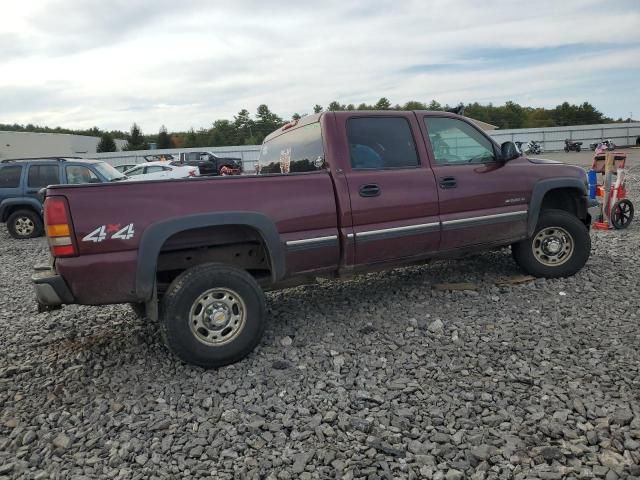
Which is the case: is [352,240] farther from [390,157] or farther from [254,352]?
[254,352]

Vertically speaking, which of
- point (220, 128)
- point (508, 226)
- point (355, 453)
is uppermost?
point (220, 128)

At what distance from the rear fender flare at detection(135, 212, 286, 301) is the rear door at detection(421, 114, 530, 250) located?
1.74m

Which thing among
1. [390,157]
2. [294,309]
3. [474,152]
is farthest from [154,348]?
[474,152]

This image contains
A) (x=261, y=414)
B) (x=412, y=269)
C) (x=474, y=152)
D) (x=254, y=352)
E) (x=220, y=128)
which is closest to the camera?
(x=261, y=414)

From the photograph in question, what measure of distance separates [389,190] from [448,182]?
70 cm

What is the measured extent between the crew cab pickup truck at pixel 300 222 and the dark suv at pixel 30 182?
7.82 meters

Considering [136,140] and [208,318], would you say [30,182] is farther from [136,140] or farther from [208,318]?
[136,140]

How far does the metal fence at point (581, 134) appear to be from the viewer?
44.9 m

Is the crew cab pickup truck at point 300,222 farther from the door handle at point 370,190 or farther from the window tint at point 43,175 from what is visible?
the window tint at point 43,175

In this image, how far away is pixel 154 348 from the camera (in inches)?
161

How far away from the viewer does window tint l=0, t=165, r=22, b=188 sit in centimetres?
1104

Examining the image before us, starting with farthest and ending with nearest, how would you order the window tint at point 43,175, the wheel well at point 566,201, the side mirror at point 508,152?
the window tint at point 43,175, the wheel well at point 566,201, the side mirror at point 508,152

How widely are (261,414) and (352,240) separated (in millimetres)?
1659

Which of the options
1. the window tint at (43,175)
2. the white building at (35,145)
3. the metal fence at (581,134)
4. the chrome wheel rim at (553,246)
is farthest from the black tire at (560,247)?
the white building at (35,145)
